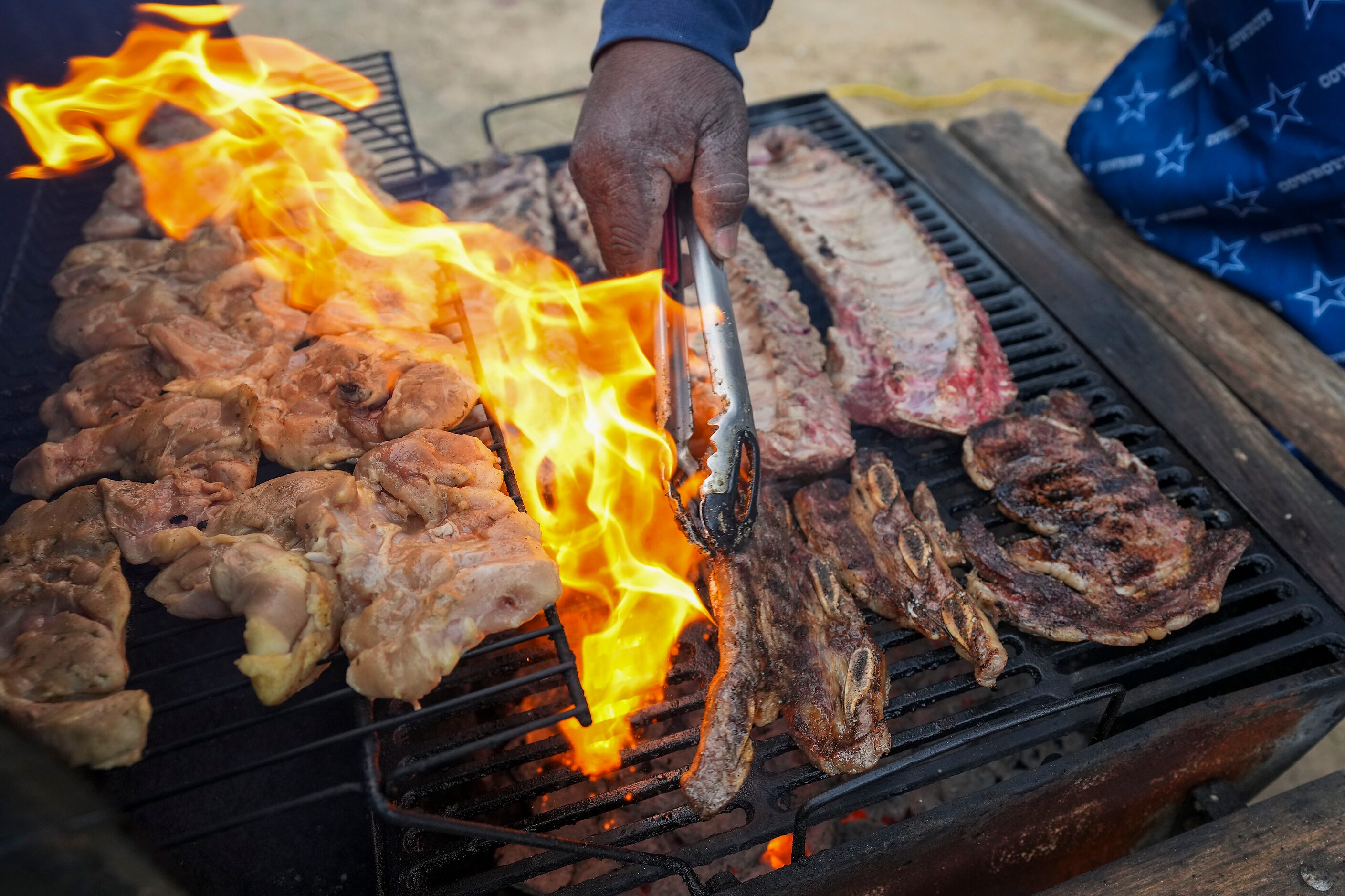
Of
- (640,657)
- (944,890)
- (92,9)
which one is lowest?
(944,890)

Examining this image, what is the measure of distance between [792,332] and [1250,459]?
187cm

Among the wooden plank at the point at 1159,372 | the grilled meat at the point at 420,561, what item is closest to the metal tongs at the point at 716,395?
the grilled meat at the point at 420,561

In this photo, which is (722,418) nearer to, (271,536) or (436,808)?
(271,536)

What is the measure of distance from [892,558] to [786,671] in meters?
0.57

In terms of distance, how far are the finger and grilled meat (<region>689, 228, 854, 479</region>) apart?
0.45 meters

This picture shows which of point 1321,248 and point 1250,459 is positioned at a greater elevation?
point 1321,248

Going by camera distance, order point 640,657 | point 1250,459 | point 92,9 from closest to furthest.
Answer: point 640,657
point 1250,459
point 92,9

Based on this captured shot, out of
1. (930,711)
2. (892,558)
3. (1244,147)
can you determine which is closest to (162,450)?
(892,558)

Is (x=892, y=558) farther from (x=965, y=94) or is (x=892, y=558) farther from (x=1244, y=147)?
(x=965, y=94)

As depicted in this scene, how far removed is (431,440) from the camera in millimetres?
2363

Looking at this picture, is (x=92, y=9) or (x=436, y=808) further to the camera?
(x=92, y=9)

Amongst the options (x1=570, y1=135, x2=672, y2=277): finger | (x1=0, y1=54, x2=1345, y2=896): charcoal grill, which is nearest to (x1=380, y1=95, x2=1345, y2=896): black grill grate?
(x1=0, y1=54, x2=1345, y2=896): charcoal grill

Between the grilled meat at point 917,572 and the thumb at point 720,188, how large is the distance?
38.9 inches

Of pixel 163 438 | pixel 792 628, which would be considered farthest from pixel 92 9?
pixel 792 628
